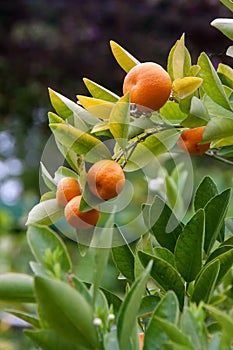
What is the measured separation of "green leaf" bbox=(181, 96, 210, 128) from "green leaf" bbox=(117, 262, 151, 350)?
0.14 metres

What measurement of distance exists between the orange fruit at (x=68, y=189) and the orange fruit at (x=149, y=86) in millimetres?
64

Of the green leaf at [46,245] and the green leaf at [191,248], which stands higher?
the green leaf at [46,245]

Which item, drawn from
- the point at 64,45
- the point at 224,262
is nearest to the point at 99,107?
the point at 224,262

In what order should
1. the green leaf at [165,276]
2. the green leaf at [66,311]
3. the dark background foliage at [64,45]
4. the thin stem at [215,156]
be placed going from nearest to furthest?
the green leaf at [66,311] → the green leaf at [165,276] → the thin stem at [215,156] → the dark background foliage at [64,45]

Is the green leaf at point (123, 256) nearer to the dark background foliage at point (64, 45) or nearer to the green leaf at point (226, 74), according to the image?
the green leaf at point (226, 74)

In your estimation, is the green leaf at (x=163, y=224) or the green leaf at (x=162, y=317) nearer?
the green leaf at (x=162, y=317)

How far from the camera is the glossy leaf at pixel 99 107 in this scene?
1.34 feet

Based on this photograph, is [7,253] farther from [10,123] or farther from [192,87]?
[10,123]

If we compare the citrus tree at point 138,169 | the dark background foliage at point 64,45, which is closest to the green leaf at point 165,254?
the citrus tree at point 138,169

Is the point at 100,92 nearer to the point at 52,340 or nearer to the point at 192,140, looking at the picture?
the point at 192,140

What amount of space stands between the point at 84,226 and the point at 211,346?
0.45 ft

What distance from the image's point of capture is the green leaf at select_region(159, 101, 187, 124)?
430 millimetres

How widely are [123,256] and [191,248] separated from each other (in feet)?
0.17

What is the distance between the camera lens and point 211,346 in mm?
296
